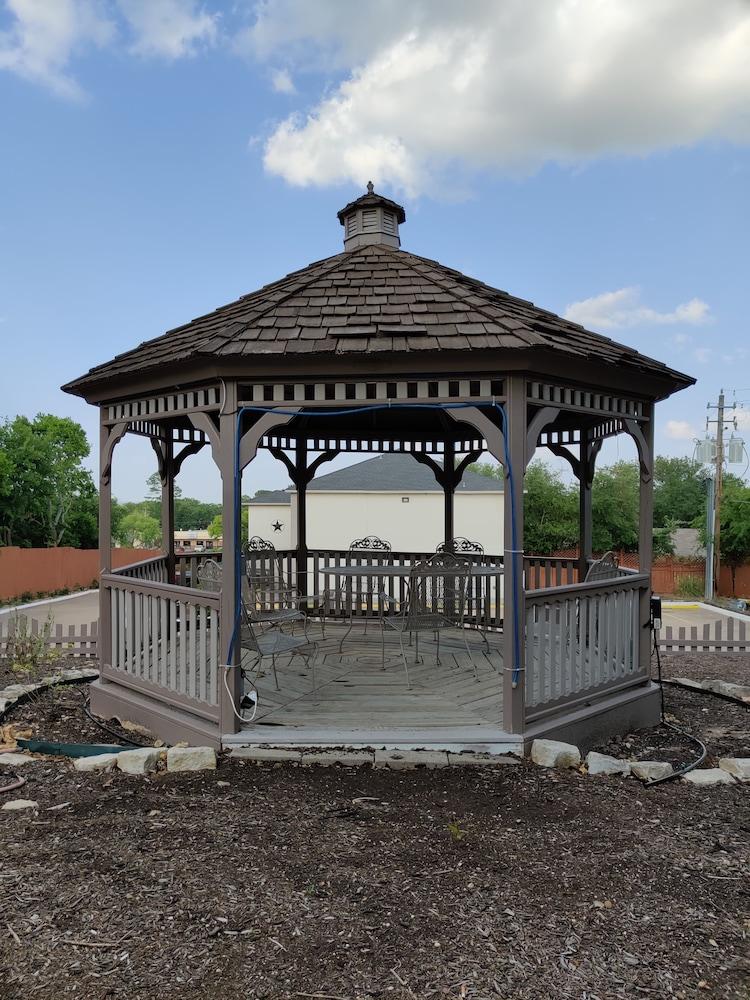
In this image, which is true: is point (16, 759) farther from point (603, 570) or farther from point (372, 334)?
point (603, 570)

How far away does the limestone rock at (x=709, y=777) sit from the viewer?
4.18 meters

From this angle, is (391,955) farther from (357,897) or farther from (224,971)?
(224,971)

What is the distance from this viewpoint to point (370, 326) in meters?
4.73

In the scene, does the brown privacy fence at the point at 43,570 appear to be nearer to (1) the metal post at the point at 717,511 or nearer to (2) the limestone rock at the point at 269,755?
(2) the limestone rock at the point at 269,755

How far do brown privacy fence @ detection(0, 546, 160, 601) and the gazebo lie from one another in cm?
1267

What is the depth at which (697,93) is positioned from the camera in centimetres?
935

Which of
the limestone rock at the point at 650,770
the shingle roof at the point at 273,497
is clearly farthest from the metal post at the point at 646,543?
the shingle roof at the point at 273,497

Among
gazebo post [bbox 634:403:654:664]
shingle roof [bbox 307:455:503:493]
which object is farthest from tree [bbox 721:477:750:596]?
gazebo post [bbox 634:403:654:664]

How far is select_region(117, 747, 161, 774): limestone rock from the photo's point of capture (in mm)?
4277

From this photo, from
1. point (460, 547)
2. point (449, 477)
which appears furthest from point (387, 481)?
point (449, 477)

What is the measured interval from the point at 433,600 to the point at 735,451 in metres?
22.0

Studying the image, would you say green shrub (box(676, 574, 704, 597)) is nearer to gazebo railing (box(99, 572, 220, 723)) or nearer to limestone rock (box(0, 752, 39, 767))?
gazebo railing (box(99, 572, 220, 723))

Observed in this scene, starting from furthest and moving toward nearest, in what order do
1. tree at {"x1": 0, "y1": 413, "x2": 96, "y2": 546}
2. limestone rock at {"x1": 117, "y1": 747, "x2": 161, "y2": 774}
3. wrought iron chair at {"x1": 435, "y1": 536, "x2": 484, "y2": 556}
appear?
tree at {"x1": 0, "y1": 413, "x2": 96, "y2": 546}
wrought iron chair at {"x1": 435, "y1": 536, "x2": 484, "y2": 556}
limestone rock at {"x1": 117, "y1": 747, "x2": 161, "y2": 774}

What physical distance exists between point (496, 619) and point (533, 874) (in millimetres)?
5077
